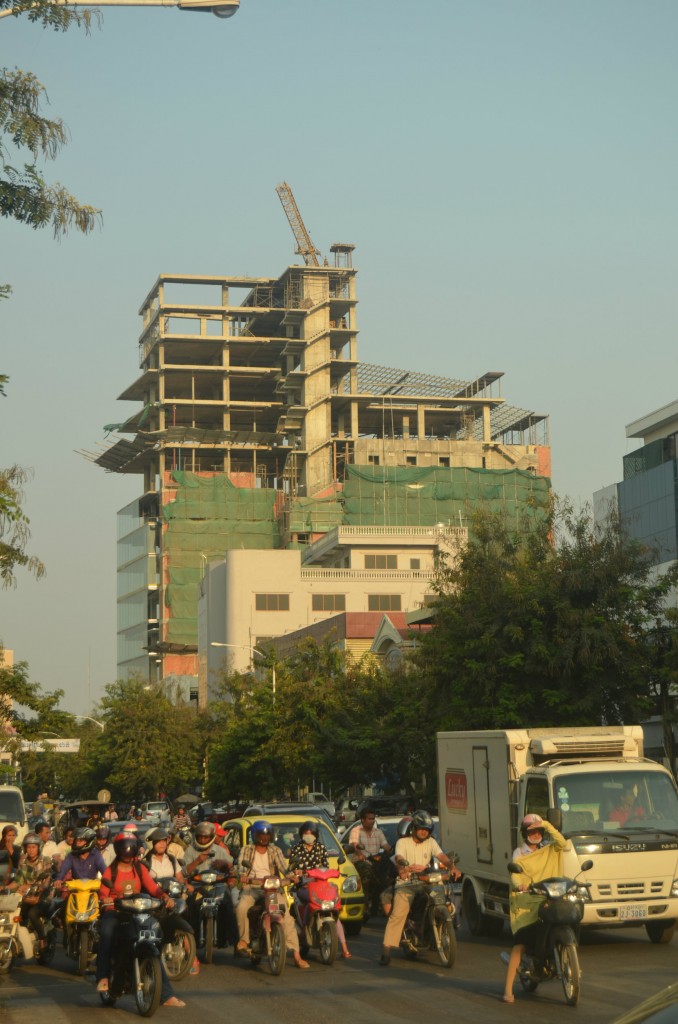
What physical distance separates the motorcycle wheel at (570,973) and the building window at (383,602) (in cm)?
8909

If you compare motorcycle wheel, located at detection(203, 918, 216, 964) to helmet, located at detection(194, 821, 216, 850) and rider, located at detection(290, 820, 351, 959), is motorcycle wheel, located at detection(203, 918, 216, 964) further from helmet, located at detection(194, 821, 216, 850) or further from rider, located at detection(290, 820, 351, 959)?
rider, located at detection(290, 820, 351, 959)

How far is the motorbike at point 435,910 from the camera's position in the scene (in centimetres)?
1568

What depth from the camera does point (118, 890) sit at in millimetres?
13742

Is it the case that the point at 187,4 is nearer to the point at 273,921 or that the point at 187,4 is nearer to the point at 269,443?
the point at 273,921

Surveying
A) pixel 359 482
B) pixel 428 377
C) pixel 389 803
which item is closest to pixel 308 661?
pixel 389 803

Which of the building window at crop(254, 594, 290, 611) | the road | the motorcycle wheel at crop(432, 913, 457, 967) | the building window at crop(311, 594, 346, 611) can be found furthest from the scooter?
the building window at crop(254, 594, 290, 611)

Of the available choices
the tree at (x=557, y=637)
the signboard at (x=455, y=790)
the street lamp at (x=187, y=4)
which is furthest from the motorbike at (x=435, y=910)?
the tree at (x=557, y=637)

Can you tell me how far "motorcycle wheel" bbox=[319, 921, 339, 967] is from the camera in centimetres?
1655

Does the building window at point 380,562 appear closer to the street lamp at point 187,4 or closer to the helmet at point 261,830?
the helmet at point 261,830

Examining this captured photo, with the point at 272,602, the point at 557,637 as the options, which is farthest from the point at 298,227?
the point at 557,637

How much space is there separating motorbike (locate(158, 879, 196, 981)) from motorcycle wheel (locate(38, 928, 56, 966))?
3.10 m

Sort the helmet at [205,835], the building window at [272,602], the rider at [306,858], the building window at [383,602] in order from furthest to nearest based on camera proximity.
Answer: the building window at [272,602], the building window at [383,602], the helmet at [205,835], the rider at [306,858]

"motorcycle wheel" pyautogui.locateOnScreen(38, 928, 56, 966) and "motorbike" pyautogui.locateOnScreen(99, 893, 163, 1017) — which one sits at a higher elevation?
"motorbike" pyautogui.locateOnScreen(99, 893, 163, 1017)

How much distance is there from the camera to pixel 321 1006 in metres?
13.3
